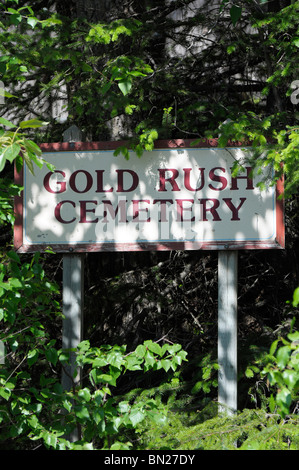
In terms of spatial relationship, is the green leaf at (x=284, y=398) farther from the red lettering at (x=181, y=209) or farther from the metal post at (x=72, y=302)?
the metal post at (x=72, y=302)

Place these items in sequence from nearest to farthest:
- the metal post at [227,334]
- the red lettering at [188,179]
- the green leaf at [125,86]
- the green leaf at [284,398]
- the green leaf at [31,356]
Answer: the green leaf at [284,398] → the green leaf at [31,356] → the green leaf at [125,86] → the metal post at [227,334] → the red lettering at [188,179]

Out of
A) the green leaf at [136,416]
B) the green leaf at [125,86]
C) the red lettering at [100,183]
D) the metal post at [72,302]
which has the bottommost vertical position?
the green leaf at [136,416]

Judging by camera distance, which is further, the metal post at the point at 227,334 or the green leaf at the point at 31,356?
the metal post at the point at 227,334

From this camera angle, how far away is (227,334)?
3.80 meters

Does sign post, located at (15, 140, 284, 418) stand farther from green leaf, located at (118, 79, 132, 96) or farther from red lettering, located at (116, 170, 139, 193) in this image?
green leaf, located at (118, 79, 132, 96)

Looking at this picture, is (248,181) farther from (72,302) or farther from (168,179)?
(72,302)

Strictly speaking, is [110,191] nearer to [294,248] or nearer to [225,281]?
[225,281]

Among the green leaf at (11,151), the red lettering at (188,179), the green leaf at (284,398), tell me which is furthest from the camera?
the red lettering at (188,179)

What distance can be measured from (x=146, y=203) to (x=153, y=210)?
0.07 metres

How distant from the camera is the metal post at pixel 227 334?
12.4ft

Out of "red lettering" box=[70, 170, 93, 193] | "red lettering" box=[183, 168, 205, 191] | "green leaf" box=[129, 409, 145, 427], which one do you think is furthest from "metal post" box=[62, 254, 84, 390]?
"green leaf" box=[129, 409, 145, 427]

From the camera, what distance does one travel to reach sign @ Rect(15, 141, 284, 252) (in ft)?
12.5

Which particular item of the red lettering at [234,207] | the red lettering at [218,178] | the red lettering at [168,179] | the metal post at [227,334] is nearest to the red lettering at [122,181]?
the red lettering at [168,179]
